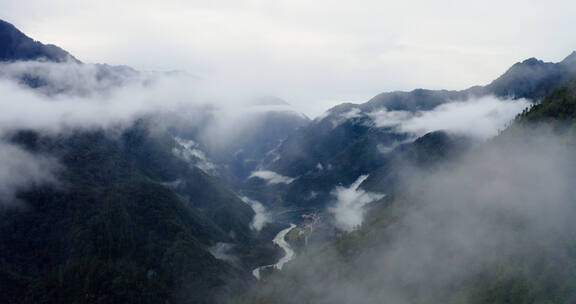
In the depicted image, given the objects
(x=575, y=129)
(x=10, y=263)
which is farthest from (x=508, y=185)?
(x=10, y=263)

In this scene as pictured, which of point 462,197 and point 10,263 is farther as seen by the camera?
point 10,263

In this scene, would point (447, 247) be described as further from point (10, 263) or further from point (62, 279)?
point (10, 263)

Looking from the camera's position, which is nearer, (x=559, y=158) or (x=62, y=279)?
(x=559, y=158)

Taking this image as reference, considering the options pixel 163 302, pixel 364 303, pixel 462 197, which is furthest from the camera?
pixel 163 302

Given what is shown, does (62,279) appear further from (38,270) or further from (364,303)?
(364,303)

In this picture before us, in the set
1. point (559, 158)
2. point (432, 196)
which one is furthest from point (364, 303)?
point (559, 158)

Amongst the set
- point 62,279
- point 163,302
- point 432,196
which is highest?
point 432,196

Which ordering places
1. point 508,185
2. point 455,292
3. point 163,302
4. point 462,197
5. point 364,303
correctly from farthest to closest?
point 163,302 → point 462,197 → point 508,185 → point 364,303 → point 455,292

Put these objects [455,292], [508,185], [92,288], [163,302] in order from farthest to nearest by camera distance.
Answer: [163,302]
[92,288]
[508,185]
[455,292]

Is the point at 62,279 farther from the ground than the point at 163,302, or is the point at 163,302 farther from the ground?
the point at 62,279
